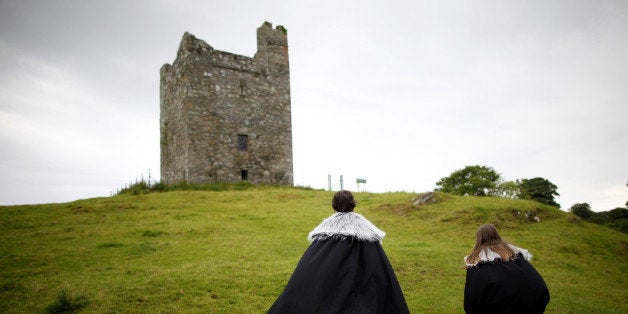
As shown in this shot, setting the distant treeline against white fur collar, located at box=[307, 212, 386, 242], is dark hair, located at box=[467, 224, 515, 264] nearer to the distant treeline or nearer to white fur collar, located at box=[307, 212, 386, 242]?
white fur collar, located at box=[307, 212, 386, 242]

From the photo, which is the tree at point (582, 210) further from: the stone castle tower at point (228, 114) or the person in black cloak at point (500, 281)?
the person in black cloak at point (500, 281)

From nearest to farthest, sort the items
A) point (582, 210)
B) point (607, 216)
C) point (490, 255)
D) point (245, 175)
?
1. point (490, 255)
2. point (245, 175)
3. point (607, 216)
4. point (582, 210)

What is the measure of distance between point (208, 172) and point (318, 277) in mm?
22980

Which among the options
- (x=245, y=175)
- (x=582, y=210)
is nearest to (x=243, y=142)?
(x=245, y=175)

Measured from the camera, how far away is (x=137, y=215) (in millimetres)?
16500

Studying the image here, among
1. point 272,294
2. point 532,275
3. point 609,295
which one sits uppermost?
point 532,275

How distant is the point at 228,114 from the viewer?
27.5 metres

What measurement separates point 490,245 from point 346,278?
2.29 meters

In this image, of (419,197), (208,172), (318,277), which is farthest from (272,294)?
(208,172)

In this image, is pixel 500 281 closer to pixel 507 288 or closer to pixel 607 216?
pixel 507 288

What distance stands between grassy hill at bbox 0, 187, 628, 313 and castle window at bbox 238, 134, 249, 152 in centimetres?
673

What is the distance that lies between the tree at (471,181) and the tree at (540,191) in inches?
207

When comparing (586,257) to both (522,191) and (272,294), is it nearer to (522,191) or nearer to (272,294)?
(272,294)

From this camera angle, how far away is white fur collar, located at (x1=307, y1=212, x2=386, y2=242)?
4527mm
